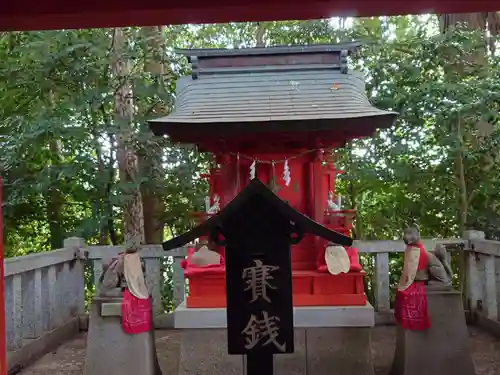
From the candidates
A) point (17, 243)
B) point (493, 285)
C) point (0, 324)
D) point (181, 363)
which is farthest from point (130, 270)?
point (17, 243)

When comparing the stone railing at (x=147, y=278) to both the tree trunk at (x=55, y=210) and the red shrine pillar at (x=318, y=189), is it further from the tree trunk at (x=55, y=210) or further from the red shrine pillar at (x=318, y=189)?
the red shrine pillar at (x=318, y=189)

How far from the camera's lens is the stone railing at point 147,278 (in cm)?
526

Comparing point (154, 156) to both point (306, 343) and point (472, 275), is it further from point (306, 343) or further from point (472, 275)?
point (472, 275)

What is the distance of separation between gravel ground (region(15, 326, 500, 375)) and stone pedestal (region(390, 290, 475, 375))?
381mm

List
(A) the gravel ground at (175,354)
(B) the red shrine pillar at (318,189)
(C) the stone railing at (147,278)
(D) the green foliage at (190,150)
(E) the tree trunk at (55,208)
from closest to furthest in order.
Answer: (A) the gravel ground at (175,354), (B) the red shrine pillar at (318,189), (C) the stone railing at (147,278), (D) the green foliage at (190,150), (E) the tree trunk at (55,208)

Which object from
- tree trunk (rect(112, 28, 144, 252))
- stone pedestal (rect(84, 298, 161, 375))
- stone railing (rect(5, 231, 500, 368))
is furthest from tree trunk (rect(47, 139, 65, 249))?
stone pedestal (rect(84, 298, 161, 375))

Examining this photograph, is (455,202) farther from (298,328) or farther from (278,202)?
(278,202)

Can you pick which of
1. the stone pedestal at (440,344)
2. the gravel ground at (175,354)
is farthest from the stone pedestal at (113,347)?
the stone pedestal at (440,344)

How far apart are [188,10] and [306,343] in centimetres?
327

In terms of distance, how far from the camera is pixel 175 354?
207 inches

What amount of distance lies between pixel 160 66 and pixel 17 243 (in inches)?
135

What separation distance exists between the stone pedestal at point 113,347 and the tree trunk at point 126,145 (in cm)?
161

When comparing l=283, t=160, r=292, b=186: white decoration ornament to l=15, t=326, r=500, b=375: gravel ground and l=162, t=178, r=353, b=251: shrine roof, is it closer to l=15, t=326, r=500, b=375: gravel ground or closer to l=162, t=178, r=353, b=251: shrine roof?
l=15, t=326, r=500, b=375: gravel ground

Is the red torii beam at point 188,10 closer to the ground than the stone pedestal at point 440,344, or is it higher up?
higher up
